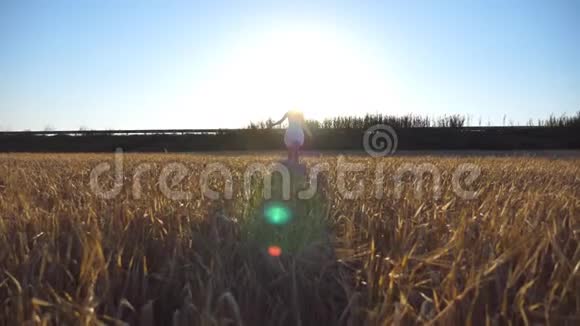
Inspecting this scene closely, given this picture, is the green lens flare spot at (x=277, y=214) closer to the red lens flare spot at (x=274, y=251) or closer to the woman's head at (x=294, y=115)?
the red lens flare spot at (x=274, y=251)

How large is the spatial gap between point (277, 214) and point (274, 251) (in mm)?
595

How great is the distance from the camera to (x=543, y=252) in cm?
121

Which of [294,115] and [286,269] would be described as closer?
[286,269]

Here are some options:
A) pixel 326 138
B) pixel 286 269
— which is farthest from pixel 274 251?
pixel 326 138

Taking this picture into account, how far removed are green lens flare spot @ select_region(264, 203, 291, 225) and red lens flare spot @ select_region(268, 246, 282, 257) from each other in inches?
13.0

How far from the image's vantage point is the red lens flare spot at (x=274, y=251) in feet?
4.30

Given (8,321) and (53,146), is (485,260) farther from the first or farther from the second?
(53,146)

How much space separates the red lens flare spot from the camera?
131 cm

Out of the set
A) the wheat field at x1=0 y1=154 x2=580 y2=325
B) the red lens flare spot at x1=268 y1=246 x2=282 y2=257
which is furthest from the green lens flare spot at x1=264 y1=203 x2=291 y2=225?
the red lens flare spot at x1=268 y1=246 x2=282 y2=257

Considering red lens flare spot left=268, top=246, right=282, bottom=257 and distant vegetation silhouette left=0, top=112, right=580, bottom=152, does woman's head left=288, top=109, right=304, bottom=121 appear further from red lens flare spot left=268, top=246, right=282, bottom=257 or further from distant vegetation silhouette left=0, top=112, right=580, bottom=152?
distant vegetation silhouette left=0, top=112, right=580, bottom=152

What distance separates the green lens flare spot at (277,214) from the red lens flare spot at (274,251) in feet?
1.08

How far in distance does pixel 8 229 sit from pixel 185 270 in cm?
70

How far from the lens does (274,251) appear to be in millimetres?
1354

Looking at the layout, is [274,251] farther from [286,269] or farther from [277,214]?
[277,214]
